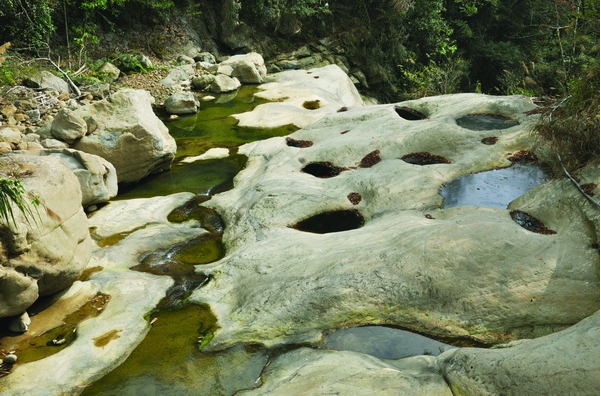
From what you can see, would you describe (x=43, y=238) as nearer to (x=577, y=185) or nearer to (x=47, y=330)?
(x=47, y=330)

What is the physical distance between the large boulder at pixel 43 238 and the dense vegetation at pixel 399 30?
1975 centimetres

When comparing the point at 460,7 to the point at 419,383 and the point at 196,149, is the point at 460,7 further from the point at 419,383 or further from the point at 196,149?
the point at 419,383

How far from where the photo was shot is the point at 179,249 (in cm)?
1355

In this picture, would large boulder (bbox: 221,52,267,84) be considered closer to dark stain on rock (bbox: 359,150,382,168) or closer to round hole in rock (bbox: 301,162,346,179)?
round hole in rock (bbox: 301,162,346,179)

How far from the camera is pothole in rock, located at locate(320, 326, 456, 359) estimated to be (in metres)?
8.80

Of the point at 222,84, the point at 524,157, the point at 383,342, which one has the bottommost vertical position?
the point at 383,342

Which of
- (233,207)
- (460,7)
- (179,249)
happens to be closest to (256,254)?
(179,249)

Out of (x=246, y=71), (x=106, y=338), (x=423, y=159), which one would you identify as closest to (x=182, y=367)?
(x=106, y=338)


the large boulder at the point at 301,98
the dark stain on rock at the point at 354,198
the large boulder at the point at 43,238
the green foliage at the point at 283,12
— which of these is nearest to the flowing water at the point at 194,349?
the large boulder at the point at 43,238

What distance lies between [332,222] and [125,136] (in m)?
8.15

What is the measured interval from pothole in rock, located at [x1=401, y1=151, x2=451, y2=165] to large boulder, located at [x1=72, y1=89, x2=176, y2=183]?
342 inches

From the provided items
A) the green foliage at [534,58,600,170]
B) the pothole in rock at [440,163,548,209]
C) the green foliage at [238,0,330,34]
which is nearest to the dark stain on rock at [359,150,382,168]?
the pothole in rock at [440,163,548,209]

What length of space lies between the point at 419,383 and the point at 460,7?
40975mm

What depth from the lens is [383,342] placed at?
9117 mm
